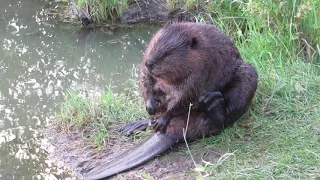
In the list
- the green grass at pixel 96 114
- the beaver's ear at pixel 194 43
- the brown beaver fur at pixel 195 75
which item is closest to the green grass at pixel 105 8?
the green grass at pixel 96 114

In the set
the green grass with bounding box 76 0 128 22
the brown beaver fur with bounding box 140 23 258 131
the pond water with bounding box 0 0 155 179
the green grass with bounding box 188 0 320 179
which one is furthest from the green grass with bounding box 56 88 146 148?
the green grass with bounding box 76 0 128 22

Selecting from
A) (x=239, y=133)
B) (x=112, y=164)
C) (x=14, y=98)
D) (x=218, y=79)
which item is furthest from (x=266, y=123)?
(x=14, y=98)

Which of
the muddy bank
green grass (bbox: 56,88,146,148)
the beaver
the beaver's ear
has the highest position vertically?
the beaver's ear

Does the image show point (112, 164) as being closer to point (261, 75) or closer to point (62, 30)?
point (261, 75)

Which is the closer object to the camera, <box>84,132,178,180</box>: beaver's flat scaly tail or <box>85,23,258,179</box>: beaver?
<box>85,23,258,179</box>: beaver

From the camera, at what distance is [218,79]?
3.10 meters

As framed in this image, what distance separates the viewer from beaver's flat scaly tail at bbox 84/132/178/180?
3.06 meters

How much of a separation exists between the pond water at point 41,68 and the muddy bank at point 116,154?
102 mm

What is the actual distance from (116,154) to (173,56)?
33.2 inches

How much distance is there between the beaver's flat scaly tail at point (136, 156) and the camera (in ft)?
10.1

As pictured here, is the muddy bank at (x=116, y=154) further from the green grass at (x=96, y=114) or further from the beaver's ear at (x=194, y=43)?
the beaver's ear at (x=194, y=43)

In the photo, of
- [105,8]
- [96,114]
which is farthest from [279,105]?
[105,8]

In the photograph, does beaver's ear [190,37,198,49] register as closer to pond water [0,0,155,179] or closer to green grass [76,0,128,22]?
pond water [0,0,155,179]

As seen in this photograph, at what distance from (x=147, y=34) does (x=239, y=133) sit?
3.65m
